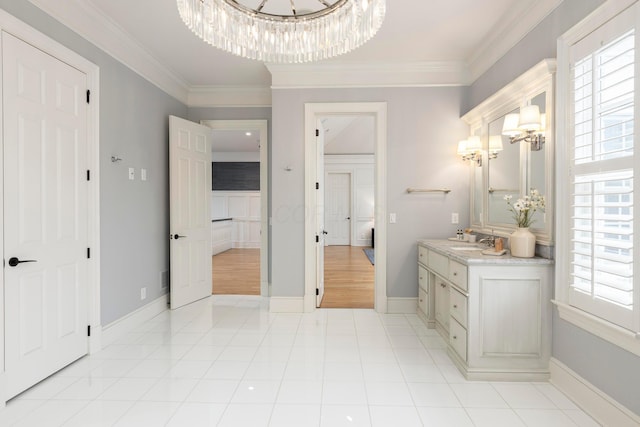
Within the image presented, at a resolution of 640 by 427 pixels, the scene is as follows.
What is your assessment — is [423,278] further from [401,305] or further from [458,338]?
[458,338]

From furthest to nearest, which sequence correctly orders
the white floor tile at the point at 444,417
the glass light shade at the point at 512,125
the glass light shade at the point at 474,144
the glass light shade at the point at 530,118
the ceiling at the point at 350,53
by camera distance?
the glass light shade at the point at 474,144
the ceiling at the point at 350,53
the glass light shade at the point at 512,125
the glass light shade at the point at 530,118
the white floor tile at the point at 444,417

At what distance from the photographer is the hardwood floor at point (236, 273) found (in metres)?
5.09

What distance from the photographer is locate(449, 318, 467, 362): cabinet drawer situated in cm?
250

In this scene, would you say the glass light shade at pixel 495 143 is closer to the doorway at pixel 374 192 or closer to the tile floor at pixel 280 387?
the doorway at pixel 374 192

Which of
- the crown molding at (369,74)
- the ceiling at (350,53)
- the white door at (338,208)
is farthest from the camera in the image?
the white door at (338,208)

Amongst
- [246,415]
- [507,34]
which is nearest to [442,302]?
[246,415]

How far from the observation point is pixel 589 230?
197cm

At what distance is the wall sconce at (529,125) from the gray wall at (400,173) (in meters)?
1.19

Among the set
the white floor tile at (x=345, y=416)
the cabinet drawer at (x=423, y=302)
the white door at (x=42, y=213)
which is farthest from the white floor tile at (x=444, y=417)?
the white door at (x=42, y=213)

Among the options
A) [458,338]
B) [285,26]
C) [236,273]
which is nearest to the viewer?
[285,26]

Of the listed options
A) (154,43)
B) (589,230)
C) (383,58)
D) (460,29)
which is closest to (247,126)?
(154,43)

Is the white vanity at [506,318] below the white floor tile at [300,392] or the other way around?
the other way around

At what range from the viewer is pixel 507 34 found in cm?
299

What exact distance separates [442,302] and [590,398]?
1.28m
